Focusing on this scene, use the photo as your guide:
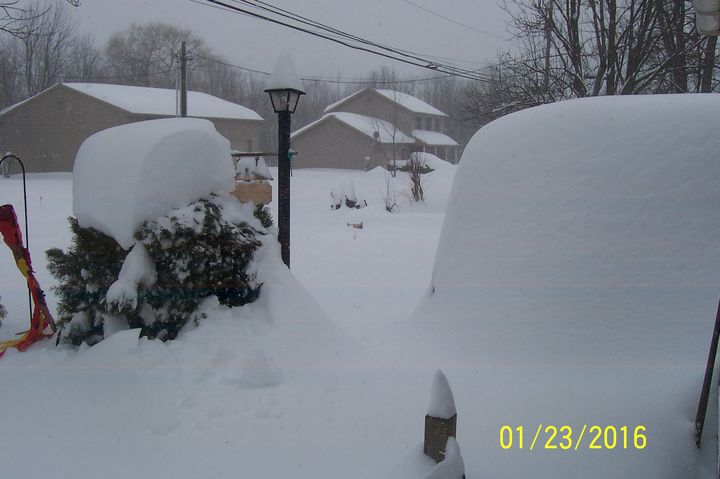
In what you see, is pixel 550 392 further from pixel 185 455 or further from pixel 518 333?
pixel 185 455

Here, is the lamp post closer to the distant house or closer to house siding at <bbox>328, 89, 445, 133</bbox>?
the distant house

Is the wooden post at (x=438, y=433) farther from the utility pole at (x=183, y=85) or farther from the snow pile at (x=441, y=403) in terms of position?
the utility pole at (x=183, y=85)

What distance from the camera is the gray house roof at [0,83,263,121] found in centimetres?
3131

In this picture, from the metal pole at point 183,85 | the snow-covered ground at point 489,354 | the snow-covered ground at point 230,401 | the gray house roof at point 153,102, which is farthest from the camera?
the gray house roof at point 153,102

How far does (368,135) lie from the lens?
1549 inches

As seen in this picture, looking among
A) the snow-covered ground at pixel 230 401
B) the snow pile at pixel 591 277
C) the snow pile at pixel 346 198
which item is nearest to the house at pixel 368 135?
the snow pile at pixel 346 198

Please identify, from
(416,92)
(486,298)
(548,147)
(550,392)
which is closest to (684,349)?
(550,392)

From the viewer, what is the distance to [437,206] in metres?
18.4

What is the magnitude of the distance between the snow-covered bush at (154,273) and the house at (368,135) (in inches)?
1300

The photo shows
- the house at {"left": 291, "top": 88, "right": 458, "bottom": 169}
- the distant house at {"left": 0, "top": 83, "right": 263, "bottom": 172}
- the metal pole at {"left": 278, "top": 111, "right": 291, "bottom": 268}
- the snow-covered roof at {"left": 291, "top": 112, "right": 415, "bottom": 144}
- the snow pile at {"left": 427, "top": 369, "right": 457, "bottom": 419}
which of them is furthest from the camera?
the house at {"left": 291, "top": 88, "right": 458, "bottom": 169}

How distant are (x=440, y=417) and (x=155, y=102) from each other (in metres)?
33.5

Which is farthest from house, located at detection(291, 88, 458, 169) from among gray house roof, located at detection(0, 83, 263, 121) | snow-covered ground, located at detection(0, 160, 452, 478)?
snow-covered ground, located at detection(0, 160, 452, 478)

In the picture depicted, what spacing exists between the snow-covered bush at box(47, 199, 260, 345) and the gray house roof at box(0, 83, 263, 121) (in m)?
28.7

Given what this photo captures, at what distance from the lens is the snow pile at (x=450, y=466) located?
2684 millimetres
